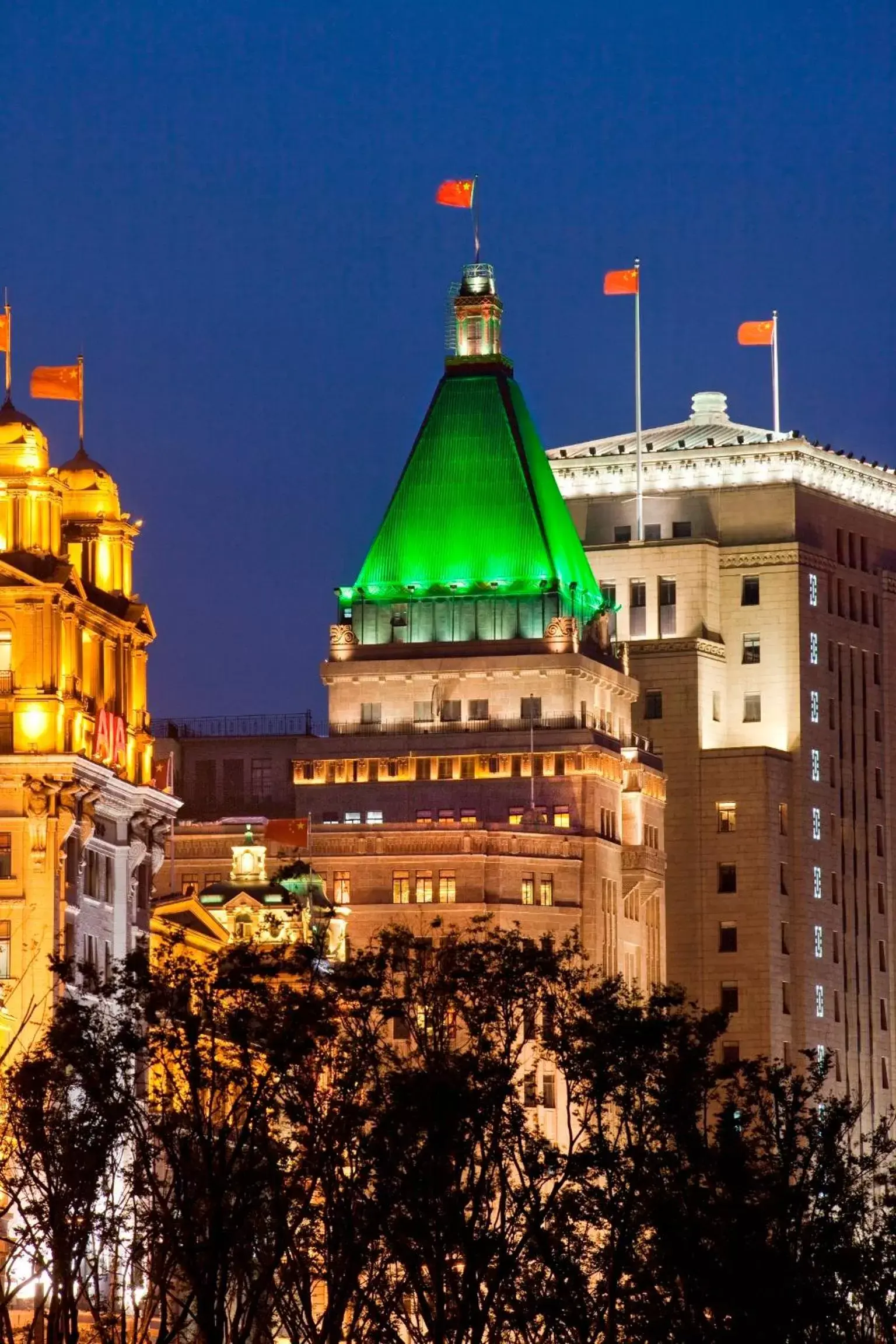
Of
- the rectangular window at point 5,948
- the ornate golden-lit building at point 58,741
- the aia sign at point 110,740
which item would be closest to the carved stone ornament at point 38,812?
the ornate golden-lit building at point 58,741

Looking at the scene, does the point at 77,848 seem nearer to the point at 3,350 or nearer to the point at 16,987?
the point at 16,987

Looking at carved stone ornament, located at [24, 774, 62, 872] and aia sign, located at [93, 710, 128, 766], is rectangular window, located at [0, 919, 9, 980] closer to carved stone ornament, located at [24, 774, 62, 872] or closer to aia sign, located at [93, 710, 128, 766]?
carved stone ornament, located at [24, 774, 62, 872]

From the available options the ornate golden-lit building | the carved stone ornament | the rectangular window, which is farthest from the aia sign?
the rectangular window

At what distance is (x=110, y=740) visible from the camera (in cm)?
17388

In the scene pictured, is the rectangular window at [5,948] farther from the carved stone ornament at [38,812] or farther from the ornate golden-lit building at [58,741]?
the carved stone ornament at [38,812]

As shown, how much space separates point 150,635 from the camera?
181000 millimetres

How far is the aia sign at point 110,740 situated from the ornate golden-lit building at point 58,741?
7 cm

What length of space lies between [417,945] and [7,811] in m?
40.0

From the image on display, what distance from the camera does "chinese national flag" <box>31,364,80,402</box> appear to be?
182125 mm

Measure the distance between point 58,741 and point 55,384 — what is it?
2125 cm

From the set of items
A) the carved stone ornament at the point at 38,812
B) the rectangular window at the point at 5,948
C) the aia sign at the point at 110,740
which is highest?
the aia sign at the point at 110,740

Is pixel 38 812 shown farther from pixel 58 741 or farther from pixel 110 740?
pixel 110 740

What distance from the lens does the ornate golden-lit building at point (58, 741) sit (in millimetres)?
166375

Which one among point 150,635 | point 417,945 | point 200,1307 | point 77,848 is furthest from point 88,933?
point 200,1307
